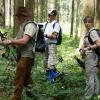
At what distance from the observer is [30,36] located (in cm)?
780

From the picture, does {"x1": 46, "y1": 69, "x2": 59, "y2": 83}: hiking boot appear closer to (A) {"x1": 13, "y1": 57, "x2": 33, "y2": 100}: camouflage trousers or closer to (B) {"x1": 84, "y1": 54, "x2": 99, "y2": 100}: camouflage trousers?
(B) {"x1": 84, "y1": 54, "x2": 99, "y2": 100}: camouflage trousers

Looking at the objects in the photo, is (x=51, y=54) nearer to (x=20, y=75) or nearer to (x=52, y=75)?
(x=52, y=75)

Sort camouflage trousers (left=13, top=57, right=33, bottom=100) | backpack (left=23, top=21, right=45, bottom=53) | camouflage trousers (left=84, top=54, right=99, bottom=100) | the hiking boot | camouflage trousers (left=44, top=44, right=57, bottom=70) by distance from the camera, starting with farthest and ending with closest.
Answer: camouflage trousers (left=44, top=44, right=57, bottom=70) → the hiking boot → backpack (left=23, top=21, right=45, bottom=53) → camouflage trousers (left=84, top=54, right=99, bottom=100) → camouflage trousers (left=13, top=57, right=33, bottom=100)

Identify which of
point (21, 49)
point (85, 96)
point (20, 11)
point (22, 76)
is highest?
point (20, 11)

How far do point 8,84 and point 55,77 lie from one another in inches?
60.1

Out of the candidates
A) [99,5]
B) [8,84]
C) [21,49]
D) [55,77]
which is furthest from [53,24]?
[99,5]

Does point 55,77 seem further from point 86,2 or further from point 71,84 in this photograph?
point 86,2

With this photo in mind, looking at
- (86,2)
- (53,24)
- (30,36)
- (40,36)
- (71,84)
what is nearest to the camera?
(30,36)

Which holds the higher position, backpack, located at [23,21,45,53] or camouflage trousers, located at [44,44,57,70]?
backpack, located at [23,21,45,53]

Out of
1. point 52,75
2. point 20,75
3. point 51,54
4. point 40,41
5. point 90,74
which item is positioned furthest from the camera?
point 51,54

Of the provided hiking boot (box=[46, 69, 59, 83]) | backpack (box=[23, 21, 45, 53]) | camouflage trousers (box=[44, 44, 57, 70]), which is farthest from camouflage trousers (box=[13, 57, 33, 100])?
camouflage trousers (box=[44, 44, 57, 70])

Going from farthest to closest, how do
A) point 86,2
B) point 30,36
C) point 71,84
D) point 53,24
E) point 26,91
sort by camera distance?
point 86,2 < point 53,24 < point 71,84 < point 26,91 < point 30,36

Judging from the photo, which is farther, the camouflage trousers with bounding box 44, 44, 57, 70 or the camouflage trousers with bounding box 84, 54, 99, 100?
the camouflage trousers with bounding box 44, 44, 57, 70

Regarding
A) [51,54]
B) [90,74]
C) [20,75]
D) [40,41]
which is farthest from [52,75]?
[20,75]
